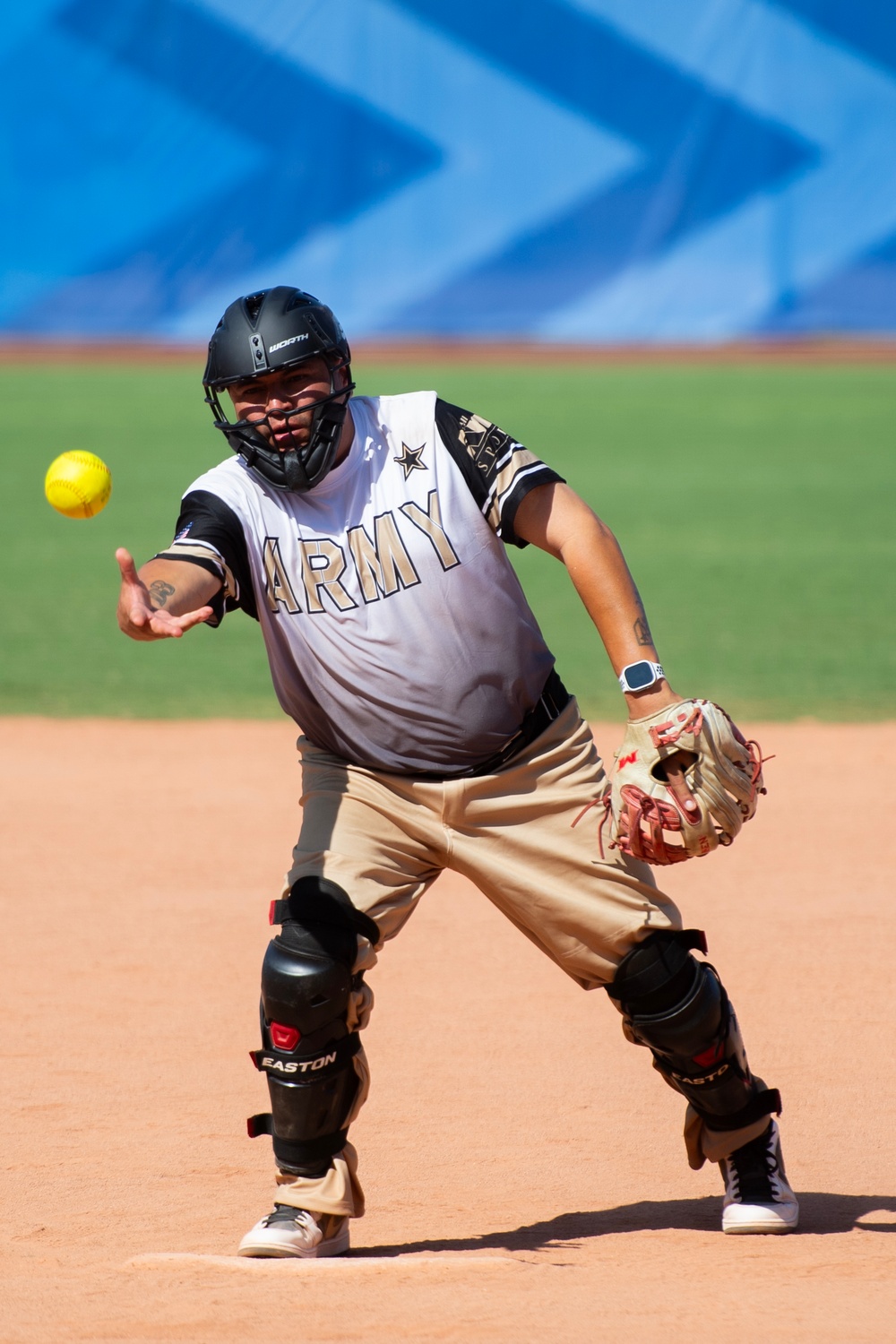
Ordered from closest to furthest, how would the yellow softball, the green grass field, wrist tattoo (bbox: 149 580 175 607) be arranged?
wrist tattoo (bbox: 149 580 175 607) → the yellow softball → the green grass field

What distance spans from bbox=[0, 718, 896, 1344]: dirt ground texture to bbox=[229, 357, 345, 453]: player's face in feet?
5.56

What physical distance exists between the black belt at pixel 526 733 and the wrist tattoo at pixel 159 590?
67 centimetres

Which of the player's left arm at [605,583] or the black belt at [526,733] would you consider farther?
the black belt at [526,733]

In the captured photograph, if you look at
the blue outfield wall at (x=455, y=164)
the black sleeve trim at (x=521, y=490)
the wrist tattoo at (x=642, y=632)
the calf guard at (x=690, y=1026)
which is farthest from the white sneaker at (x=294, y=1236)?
the blue outfield wall at (x=455, y=164)

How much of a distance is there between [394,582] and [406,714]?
0.96 ft

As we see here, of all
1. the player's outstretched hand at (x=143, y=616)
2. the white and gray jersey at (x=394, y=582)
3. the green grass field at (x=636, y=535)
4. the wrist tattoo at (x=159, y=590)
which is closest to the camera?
the player's outstretched hand at (x=143, y=616)

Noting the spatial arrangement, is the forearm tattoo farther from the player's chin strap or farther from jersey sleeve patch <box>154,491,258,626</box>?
jersey sleeve patch <box>154,491,258,626</box>

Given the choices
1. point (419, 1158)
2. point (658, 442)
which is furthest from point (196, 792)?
point (658, 442)

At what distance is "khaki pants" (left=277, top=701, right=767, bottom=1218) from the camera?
11.6ft

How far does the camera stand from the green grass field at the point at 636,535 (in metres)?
9.83

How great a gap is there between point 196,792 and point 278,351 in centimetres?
410

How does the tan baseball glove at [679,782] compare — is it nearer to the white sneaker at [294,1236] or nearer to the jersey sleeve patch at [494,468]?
the jersey sleeve patch at [494,468]

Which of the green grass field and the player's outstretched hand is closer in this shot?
A: the player's outstretched hand

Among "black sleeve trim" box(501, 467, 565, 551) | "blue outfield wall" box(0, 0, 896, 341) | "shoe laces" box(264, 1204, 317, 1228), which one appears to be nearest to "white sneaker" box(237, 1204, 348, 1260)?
"shoe laces" box(264, 1204, 317, 1228)
